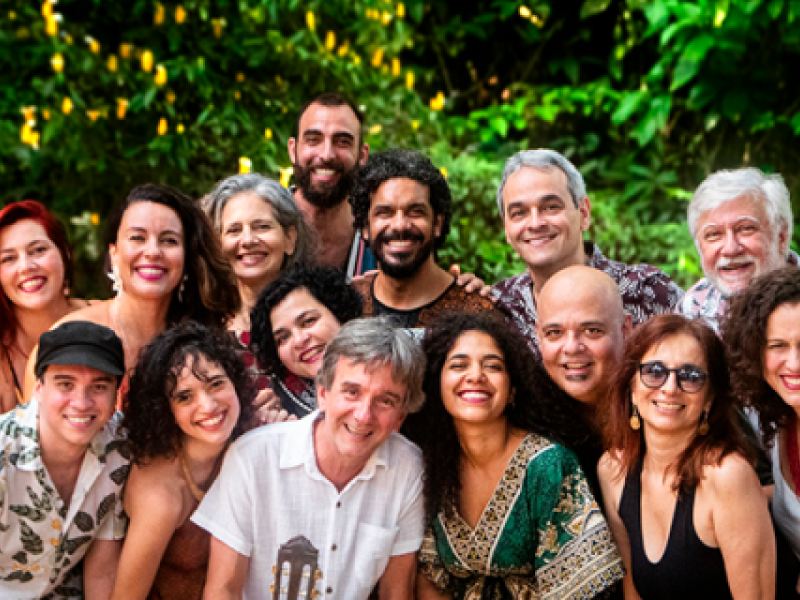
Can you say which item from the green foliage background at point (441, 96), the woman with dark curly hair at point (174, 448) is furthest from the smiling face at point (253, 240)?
the green foliage background at point (441, 96)

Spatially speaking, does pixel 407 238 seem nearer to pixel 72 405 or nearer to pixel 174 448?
pixel 174 448

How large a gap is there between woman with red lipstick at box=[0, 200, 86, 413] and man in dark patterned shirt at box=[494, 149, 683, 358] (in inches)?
83.1

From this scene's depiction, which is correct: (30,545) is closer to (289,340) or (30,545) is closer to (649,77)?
(289,340)

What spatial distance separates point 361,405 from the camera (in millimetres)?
3475

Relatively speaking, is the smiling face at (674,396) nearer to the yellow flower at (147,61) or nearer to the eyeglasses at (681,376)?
the eyeglasses at (681,376)

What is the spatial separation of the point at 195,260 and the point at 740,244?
94.1 inches

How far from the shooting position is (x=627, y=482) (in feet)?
11.9

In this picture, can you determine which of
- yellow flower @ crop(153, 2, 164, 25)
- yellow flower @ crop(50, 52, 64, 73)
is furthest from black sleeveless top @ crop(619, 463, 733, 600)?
yellow flower @ crop(153, 2, 164, 25)

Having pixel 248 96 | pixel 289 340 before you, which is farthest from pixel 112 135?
pixel 289 340

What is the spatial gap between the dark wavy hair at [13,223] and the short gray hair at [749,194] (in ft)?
9.69

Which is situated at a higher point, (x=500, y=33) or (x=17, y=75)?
(x=500, y=33)

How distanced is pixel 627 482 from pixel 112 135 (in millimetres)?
4428

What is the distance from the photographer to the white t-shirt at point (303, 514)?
357cm

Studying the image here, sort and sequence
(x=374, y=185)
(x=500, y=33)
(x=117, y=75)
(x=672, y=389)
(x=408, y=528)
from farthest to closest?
1. (x=500, y=33)
2. (x=117, y=75)
3. (x=374, y=185)
4. (x=408, y=528)
5. (x=672, y=389)
